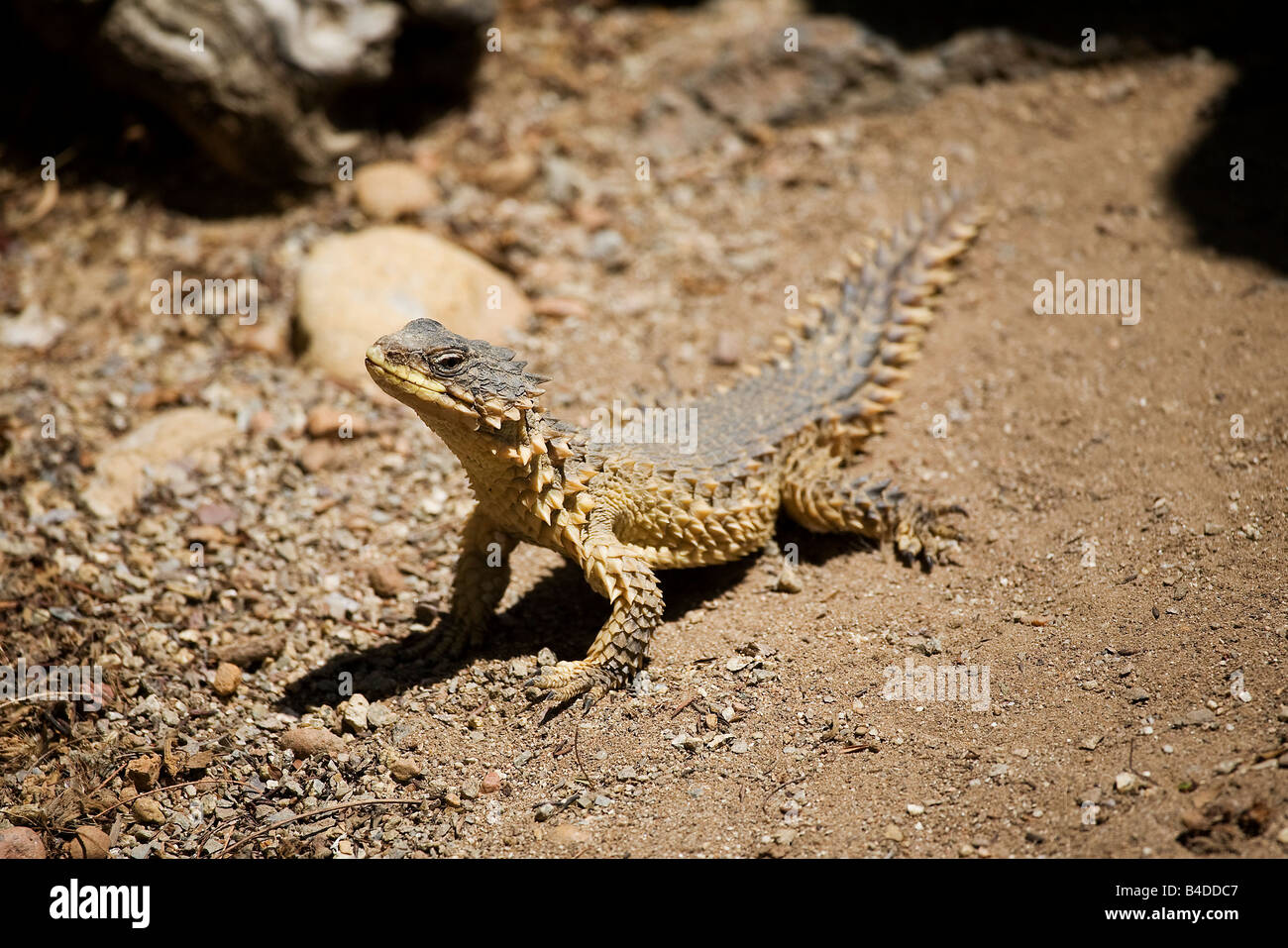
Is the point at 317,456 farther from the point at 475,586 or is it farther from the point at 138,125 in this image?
the point at 138,125

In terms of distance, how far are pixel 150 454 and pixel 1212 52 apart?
9201 millimetres

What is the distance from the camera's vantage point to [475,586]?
568 centimetres

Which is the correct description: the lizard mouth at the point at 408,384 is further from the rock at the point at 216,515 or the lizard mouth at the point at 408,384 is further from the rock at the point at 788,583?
the rock at the point at 216,515

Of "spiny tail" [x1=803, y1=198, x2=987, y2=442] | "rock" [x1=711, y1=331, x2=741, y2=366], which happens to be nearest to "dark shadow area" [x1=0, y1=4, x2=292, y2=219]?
"rock" [x1=711, y1=331, x2=741, y2=366]

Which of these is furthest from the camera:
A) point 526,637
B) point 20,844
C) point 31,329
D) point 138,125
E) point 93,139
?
point 93,139

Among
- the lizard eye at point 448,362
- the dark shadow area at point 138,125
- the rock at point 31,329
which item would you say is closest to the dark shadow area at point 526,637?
the lizard eye at point 448,362

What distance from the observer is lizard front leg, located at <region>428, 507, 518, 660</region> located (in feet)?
18.6

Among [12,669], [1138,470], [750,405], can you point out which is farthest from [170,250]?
[1138,470]

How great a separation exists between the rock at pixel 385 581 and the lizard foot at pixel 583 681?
58.7 inches

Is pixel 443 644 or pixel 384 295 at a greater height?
pixel 384 295

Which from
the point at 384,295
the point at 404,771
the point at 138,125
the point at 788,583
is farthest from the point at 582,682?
the point at 138,125

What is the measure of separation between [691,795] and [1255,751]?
2382 mm

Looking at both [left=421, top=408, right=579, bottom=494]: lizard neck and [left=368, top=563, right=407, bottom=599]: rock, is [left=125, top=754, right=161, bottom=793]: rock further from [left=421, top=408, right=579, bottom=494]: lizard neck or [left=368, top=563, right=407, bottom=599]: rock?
[left=421, top=408, right=579, bottom=494]: lizard neck

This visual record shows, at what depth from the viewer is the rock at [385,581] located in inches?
245
